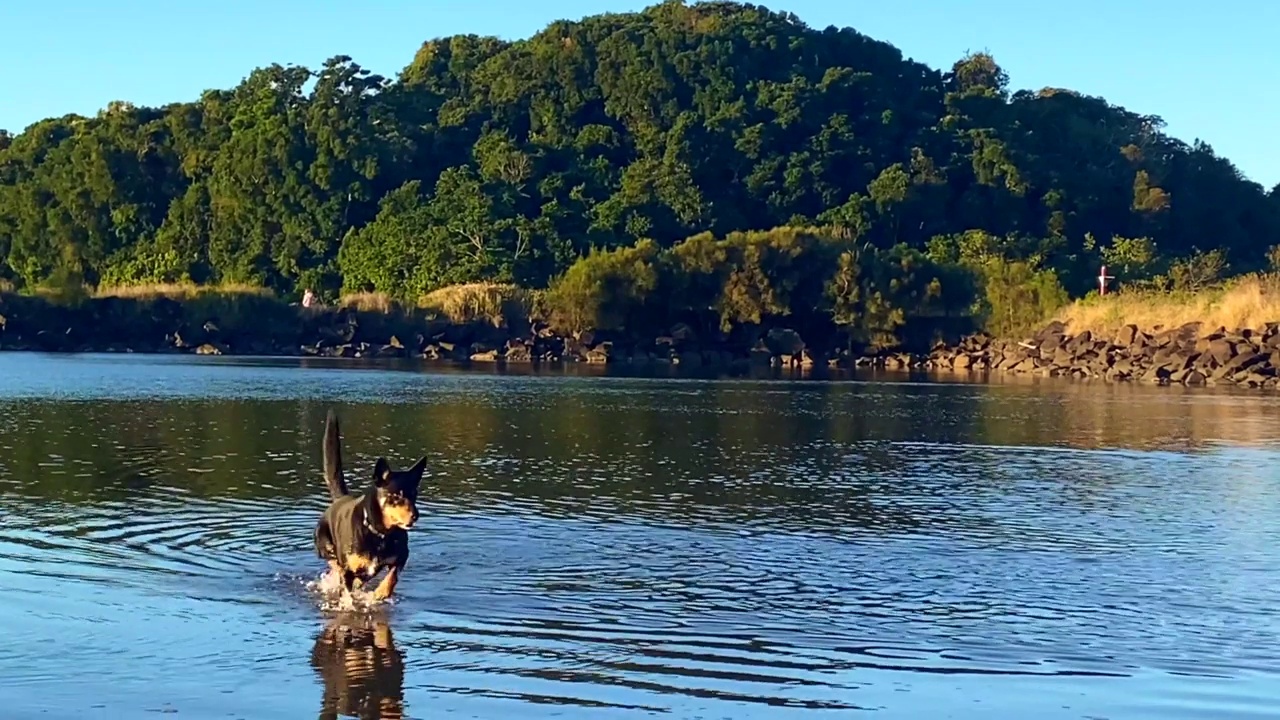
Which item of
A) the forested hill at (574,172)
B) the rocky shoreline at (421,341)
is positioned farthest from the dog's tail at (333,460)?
the forested hill at (574,172)

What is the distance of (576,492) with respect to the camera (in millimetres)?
16984

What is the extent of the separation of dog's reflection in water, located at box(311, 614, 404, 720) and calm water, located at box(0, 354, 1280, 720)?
0.03 meters

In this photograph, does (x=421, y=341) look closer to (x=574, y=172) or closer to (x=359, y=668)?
(x=574, y=172)

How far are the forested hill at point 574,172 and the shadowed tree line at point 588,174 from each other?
0.58ft

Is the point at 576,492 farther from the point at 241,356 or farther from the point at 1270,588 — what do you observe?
the point at 241,356

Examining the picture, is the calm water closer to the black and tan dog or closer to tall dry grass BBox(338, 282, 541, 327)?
the black and tan dog

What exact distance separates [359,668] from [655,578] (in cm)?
338

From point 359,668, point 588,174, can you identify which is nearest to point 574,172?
point 588,174

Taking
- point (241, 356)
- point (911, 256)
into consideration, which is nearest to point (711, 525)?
point (241, 356)

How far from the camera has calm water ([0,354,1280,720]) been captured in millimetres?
8484

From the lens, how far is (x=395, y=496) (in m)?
9.80

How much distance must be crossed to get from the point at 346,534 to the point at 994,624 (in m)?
4.05

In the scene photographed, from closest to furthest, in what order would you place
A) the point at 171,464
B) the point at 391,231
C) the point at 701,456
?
the point at 171,464 → the point at 701,456 → the point at 391,231

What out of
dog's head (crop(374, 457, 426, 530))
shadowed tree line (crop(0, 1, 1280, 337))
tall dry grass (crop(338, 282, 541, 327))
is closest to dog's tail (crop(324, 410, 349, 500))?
dog's head (crop(374, 457, 426, 530))
